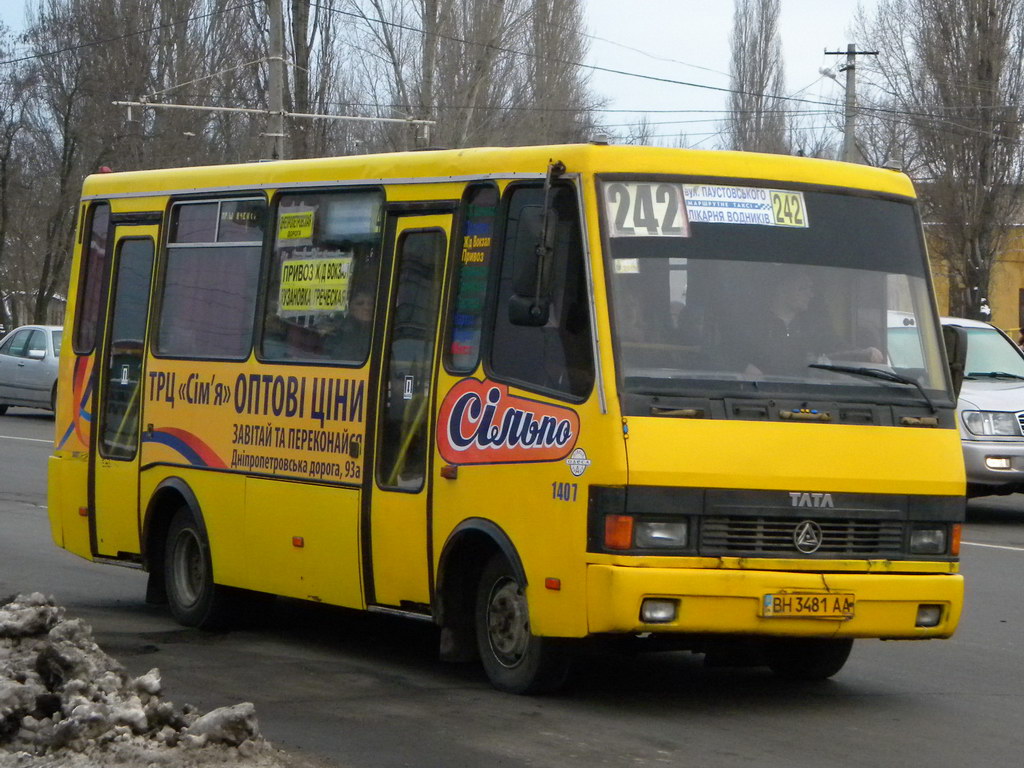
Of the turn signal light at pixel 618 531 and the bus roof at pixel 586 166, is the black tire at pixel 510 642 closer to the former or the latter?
the turn signal light at pixel 618 531

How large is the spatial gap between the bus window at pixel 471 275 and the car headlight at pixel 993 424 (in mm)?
8927

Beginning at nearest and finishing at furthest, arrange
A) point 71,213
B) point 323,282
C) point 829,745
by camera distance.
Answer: point 829,745 → point 323,282 → point 71,213

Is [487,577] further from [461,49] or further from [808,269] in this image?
[461,49]

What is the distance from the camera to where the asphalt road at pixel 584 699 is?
6883 mm

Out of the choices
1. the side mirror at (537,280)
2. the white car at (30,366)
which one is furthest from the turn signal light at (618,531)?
the white car at (30,366)

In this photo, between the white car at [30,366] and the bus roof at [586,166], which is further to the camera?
the white car at [30,366]

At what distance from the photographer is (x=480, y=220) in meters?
8.33

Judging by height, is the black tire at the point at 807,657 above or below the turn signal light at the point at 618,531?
below

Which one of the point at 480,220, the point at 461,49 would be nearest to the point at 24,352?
the point at 461,49

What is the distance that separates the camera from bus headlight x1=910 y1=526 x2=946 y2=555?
7.80m

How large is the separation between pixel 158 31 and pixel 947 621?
43823 mm

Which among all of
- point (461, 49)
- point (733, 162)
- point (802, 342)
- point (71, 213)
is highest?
point (461, 49)

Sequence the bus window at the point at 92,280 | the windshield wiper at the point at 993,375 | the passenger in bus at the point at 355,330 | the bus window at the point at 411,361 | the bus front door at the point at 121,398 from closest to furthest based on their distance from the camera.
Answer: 1. the bus window at the point at 411,361
2. the passenger in bus at the point at 355,330
3. the bus front door at the point at 121,398
4. the bus window at the point at 92,280
5. the windshield wiper at the point at 993,375

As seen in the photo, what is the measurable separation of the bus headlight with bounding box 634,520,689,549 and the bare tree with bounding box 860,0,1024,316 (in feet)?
144
